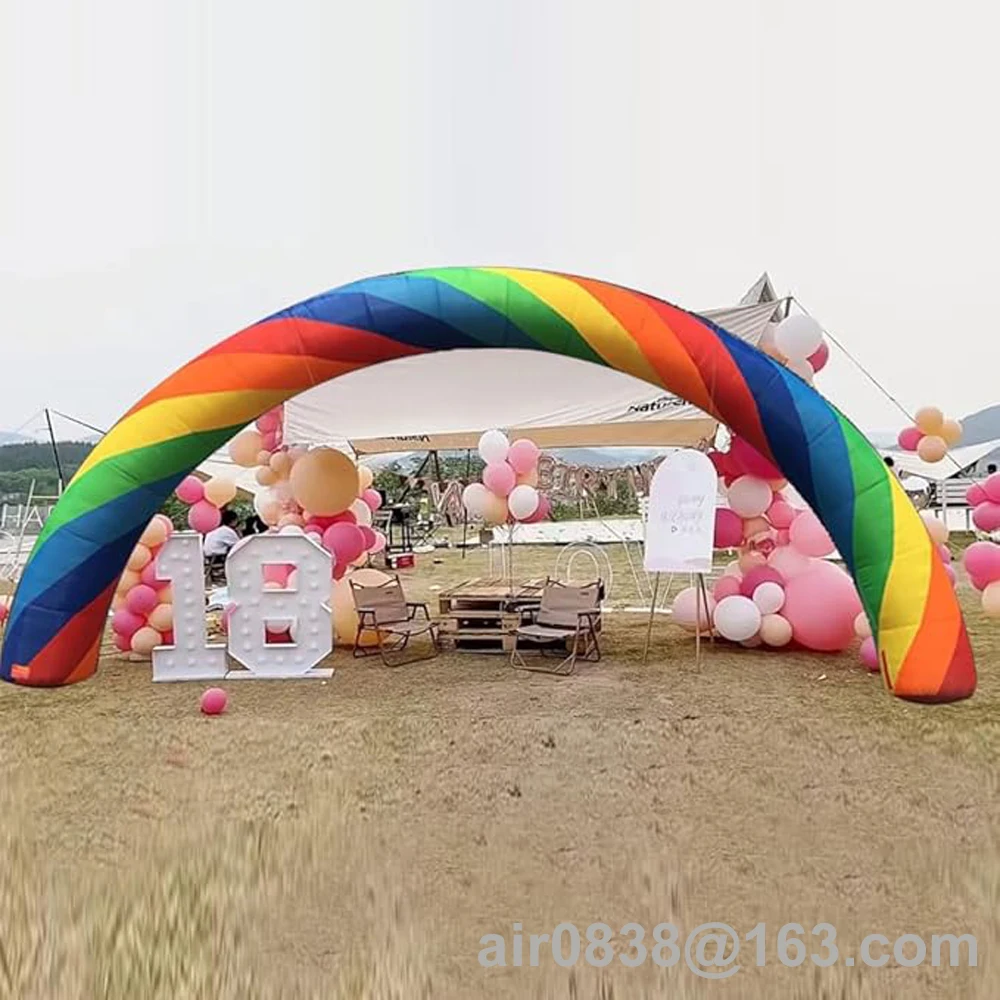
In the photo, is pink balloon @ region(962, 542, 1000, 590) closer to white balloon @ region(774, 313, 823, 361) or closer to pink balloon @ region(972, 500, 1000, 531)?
pink balloon @ region(972, 500, 1000, 531)

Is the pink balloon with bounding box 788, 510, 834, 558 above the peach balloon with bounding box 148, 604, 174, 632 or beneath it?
above

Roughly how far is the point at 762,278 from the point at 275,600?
252 inches

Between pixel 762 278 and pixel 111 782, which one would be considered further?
pixel 762 278

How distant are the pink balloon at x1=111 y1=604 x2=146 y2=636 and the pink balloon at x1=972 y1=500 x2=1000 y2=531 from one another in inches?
242

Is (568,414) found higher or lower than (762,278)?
lower

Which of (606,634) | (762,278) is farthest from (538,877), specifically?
(762,278)

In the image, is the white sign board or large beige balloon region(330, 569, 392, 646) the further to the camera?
large beige balloon region(330, 569, 392, 646)

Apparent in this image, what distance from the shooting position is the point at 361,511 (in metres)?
7.57

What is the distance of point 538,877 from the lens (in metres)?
2.85

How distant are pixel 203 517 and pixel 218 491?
24 cm

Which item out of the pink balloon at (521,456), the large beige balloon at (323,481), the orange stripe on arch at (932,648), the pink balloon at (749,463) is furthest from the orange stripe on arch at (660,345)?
the large beige balloon at (323,481)

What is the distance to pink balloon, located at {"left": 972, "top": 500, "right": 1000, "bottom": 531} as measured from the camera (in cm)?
669

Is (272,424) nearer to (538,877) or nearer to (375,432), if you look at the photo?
(375,432)

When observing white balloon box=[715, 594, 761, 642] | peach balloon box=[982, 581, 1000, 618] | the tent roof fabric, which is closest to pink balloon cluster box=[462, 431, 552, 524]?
white balloon box=[715, 594, 761, 642]
